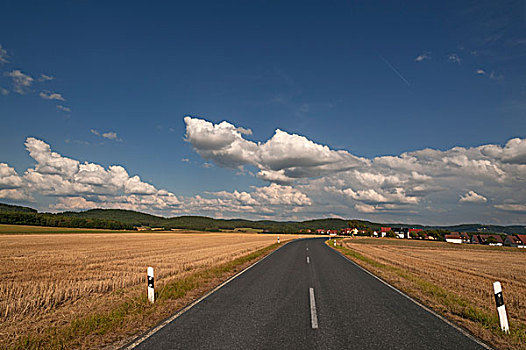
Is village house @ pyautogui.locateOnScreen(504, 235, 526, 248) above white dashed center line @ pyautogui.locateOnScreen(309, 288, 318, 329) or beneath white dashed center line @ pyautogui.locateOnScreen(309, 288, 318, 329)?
beneath

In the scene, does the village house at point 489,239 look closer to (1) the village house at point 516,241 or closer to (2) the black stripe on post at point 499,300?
(1) the village house at point 516,241

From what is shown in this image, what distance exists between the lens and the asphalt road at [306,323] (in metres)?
6.07

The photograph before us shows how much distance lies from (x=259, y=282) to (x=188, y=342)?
7.29 meters

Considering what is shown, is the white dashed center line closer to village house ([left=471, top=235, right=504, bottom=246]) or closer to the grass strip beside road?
the grass strip beside road

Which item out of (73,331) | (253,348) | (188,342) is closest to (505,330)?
(253,348)

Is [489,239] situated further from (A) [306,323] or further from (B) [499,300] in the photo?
(A) [306,323]

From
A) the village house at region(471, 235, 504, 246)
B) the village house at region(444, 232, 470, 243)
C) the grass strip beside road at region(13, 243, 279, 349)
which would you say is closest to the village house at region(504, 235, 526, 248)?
the village house at region(471, 235, 504, 246)

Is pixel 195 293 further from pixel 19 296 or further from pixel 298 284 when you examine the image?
pixel 19 296

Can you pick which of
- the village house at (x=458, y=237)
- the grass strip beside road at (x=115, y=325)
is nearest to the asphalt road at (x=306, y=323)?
the grass strip beside road at (x=115, y=325)

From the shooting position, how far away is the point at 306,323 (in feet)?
24.2

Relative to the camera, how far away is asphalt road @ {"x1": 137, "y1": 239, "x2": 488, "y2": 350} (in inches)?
239

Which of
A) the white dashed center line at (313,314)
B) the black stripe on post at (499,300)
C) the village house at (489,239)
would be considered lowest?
the village house at (489,239)

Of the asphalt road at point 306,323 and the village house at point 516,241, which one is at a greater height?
the asphalt road at point 306,323

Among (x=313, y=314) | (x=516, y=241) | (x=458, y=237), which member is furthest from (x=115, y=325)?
(x=458, y=237)
